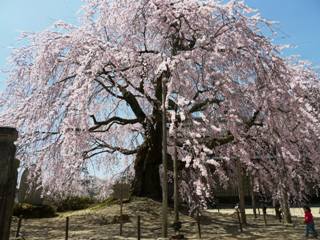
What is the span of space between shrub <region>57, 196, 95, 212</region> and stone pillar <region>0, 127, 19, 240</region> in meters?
19.3

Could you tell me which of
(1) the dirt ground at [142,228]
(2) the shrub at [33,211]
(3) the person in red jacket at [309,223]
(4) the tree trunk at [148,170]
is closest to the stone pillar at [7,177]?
(1) the dirt ground at [142,228]

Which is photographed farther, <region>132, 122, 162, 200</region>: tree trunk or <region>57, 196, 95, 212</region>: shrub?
<region>57, 196, 95, 212</region>: shrub

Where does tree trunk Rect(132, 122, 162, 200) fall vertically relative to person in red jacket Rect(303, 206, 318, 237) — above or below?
above

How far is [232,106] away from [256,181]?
652 centimetres

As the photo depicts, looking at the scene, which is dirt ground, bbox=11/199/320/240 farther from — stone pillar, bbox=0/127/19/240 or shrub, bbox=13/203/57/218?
stone pillar, bbox=0/127/19/240

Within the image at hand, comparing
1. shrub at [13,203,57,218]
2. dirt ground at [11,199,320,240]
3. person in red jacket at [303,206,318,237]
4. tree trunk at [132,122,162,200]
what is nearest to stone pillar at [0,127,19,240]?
dirt ground at [11,199,320,240]

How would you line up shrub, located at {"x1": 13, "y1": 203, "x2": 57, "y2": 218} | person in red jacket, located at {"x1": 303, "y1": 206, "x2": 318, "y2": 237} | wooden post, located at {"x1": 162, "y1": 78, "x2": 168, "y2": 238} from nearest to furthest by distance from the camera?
1. wooden post, located at {"x1": 162, "y1": 78, "x2": 168, "y2": 238}
2. person in red jacket, located at {"x1": 303, "y1": 206, "x2": 318, "y2": 237}
3. shrub, located at {"x1": 13, "y1": 203, "x2": 57, "y2": 218}

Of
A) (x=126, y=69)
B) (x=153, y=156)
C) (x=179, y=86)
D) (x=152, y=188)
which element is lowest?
(x=152, y=188)

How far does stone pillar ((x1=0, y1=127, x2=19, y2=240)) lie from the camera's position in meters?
2.68

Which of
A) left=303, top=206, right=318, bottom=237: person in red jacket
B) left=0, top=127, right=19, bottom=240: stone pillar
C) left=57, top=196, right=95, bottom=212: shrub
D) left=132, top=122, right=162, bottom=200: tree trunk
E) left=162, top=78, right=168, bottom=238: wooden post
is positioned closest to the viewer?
left=0, top=127, right=19, bottom=240: stone pillar

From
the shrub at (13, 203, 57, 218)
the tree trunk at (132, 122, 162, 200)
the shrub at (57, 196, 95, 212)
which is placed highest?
the tree trunk at (132, 122, 162, 200)

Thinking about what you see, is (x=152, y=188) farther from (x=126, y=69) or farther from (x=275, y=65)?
(x=275, y=65)

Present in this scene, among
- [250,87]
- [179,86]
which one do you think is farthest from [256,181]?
[179,86]

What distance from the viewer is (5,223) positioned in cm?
270
